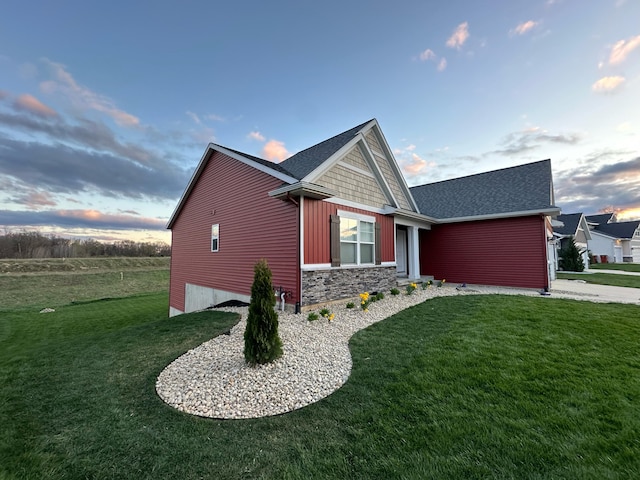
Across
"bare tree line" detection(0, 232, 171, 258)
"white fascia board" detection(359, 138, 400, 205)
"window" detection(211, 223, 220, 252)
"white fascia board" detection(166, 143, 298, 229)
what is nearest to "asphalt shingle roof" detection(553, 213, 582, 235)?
"white fascia board" detection(359, 138, 400, 205)

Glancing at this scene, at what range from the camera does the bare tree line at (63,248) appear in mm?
36031

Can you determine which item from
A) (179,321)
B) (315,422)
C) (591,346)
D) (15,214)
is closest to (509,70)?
(591,346)

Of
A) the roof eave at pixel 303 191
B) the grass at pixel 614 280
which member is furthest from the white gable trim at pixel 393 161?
the grass at pixel 614 280

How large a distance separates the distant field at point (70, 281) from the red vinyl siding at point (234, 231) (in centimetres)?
1344

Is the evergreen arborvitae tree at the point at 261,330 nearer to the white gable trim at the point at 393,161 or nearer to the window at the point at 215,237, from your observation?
the window at the point at 215,237

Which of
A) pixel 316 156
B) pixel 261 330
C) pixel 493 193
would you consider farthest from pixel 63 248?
pixel 493 193

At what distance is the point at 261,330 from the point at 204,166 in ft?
33.4

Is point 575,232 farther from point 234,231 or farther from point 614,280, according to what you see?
point 234,231

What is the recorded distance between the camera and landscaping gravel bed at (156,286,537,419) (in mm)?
3307

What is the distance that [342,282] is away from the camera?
877 cm

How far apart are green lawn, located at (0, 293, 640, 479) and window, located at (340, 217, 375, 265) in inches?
156

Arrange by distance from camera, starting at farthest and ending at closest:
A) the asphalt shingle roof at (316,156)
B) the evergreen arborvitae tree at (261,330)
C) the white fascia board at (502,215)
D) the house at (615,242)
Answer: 1. the house at (615,242)
2. the white fascia board at (502,215)
3. the asphalt shingle roof at (316,156)
4. the evergreen arborvitae tree at (261,330)

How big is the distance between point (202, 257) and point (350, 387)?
10.9 metres

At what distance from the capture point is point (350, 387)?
3.61 m
